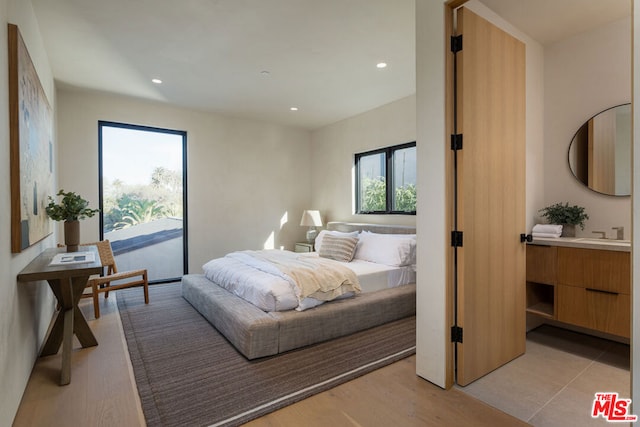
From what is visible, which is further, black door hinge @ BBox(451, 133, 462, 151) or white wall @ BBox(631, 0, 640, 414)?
black door hinge @ BBox(451, 133, 462, 151)

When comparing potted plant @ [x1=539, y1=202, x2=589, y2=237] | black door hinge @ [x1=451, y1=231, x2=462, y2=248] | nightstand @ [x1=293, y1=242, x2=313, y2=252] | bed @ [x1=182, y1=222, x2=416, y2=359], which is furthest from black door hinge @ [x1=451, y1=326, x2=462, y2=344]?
nightstand @ [x1=293, y1=242, x2=313, y2=252]

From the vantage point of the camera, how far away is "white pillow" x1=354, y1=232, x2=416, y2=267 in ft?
12.5

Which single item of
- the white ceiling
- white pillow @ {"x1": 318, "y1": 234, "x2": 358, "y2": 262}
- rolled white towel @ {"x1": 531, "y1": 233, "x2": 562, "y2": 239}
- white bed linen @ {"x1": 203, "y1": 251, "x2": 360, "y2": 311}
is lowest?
white bed linen @ {"x1": 203, "y1": 251, "x2": 360, "y2": 311}

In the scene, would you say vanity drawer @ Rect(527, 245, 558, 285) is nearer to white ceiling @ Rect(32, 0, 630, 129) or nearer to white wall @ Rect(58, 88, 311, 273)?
white ceiling @ Rect(32, 0, 630, 129)

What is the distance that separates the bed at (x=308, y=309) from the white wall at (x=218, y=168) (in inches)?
64.2

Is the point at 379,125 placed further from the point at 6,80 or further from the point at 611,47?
the point at 6,80

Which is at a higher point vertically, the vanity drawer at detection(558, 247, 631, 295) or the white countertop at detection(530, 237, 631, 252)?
the white countertop at detection(530, 237, 631, 252)

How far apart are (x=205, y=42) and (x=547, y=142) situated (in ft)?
11.3

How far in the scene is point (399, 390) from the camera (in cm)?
209

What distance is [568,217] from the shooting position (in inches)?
111

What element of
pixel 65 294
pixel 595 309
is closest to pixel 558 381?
pixel 595 309

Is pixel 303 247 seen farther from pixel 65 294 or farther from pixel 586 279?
pixel 586 279

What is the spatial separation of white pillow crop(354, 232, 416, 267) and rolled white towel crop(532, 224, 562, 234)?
1299 mm

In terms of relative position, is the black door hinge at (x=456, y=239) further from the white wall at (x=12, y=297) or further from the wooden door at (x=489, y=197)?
the white wall at (x=12, y=297)
